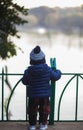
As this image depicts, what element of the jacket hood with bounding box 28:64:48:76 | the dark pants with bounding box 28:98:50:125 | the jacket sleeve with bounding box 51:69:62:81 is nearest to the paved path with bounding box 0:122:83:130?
the dark pants with bounding box 28:98:50:125

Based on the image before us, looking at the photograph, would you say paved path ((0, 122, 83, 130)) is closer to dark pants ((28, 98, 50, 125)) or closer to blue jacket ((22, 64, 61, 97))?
dark pants ((28, 98, 50, 125))

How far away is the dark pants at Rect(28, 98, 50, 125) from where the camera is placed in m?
4.36

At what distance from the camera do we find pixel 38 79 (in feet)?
13.9

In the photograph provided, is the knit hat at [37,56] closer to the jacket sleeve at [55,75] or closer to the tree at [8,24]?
the jacket sleeve at [55,75]

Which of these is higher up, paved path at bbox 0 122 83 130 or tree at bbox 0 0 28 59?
tree at bbox 0 0 28 59

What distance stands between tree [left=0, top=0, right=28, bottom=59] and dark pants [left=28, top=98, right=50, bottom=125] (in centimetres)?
705

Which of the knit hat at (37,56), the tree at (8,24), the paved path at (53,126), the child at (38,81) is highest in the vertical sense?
the tree at (8,24)

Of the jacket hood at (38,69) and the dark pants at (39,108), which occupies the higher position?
the jacket hood at (38,69)

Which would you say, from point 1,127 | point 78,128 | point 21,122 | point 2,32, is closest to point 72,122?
point 78,128

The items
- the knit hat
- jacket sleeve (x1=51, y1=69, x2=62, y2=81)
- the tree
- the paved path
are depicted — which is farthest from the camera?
the tree

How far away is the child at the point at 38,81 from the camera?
4227 millimetres

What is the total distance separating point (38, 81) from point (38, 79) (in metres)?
0.03

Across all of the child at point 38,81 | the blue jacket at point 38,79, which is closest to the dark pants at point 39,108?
the child at point 38,81

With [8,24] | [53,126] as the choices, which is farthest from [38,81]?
[8,24]
